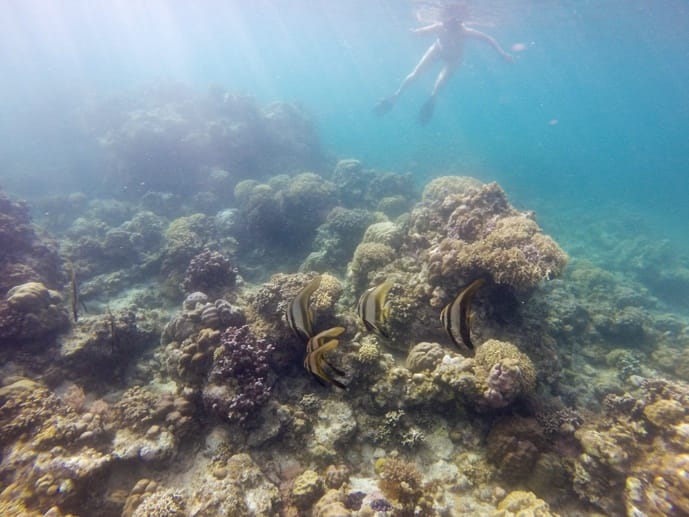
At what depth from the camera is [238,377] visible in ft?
16.4

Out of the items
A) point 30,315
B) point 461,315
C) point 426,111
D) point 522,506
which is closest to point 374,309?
point 461,315

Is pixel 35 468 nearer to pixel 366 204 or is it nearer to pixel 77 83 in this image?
pixel 366 204

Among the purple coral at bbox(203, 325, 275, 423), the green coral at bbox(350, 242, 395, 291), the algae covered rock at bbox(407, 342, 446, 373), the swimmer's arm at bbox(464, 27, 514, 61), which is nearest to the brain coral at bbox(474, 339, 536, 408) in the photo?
the algae covered rock at bbox(407, 342, 446, 373)

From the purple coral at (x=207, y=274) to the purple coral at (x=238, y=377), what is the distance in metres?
2.73

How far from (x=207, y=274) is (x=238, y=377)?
11.5ft

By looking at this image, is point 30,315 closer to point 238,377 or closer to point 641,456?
point 238,377

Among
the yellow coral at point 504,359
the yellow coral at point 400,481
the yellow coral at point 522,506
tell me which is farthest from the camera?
the yellow coral at point 504,359

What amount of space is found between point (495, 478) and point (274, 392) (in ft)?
11.3

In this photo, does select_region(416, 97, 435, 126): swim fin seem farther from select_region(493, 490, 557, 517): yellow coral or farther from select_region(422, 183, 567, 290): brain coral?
select_region(493, 490, 557, 517): yellow coral

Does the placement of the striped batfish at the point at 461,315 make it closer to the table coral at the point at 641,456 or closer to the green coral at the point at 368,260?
the table coral at the point at 641,456

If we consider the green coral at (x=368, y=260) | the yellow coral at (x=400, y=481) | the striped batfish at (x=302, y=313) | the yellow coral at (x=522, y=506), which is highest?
the green coral at (x=368, y=260)

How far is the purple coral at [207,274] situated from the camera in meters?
7.68

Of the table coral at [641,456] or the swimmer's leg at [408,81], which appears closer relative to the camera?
the table coral at [641,456]

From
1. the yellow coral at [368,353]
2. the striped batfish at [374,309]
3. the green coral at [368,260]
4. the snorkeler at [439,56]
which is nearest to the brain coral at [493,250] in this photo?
the green coral at [368,260]
